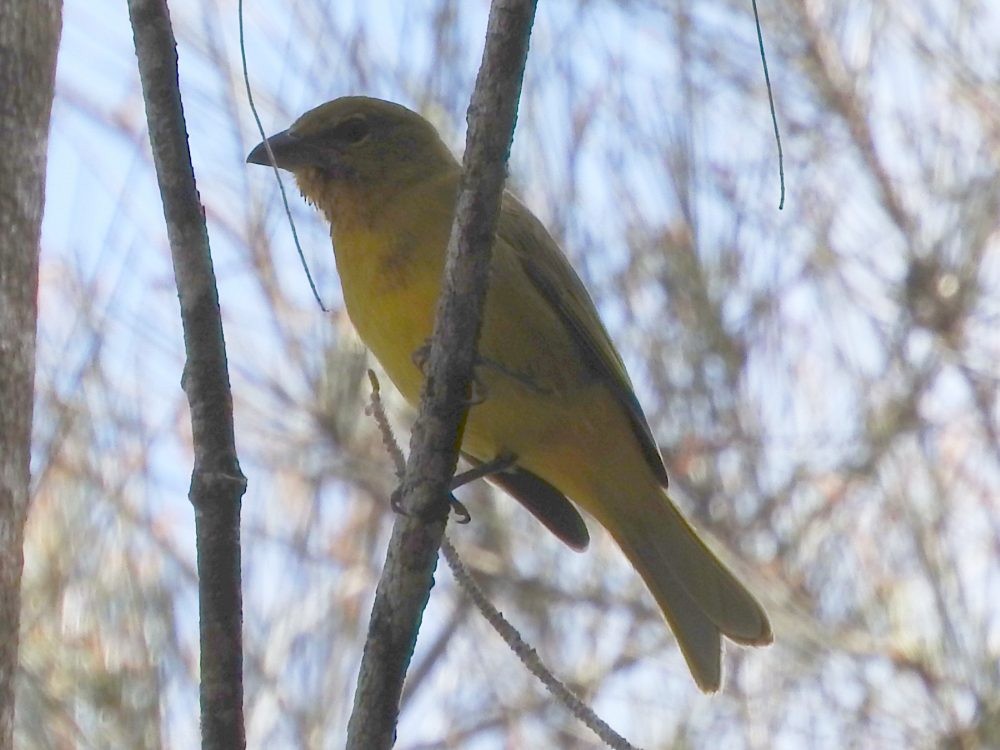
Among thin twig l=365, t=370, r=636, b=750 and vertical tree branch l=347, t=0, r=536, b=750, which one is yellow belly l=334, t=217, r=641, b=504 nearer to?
thin twig l=365, t=370, r=636, b=750

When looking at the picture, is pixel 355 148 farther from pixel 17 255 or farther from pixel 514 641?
pixel 514 641

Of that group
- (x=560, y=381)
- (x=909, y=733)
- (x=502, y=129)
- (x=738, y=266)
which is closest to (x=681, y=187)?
(x=738, y=266)

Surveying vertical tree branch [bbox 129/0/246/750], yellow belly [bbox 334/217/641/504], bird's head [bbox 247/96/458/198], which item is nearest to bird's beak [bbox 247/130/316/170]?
bird's head [bbox 247/96/458/198]

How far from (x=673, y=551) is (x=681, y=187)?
124 cm

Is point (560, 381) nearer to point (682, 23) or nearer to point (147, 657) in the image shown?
point (147, 657)

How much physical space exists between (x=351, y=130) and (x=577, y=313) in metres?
0.79

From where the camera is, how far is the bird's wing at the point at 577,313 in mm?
3711

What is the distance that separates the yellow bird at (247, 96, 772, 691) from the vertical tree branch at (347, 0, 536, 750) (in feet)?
3.40

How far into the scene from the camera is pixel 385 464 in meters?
4.93

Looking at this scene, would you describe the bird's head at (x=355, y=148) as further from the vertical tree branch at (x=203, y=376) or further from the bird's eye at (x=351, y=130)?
the vertical tree branch at (x=203, y=376)

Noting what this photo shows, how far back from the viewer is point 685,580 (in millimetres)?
3846

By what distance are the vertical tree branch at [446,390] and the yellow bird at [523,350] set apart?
3.40 feet

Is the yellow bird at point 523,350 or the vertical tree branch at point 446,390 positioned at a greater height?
the yellow bird at point 523,350

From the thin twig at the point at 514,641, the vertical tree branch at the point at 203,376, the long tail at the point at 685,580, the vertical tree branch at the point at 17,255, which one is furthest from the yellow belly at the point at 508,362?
the vertical tree branch at the point at 203,376
